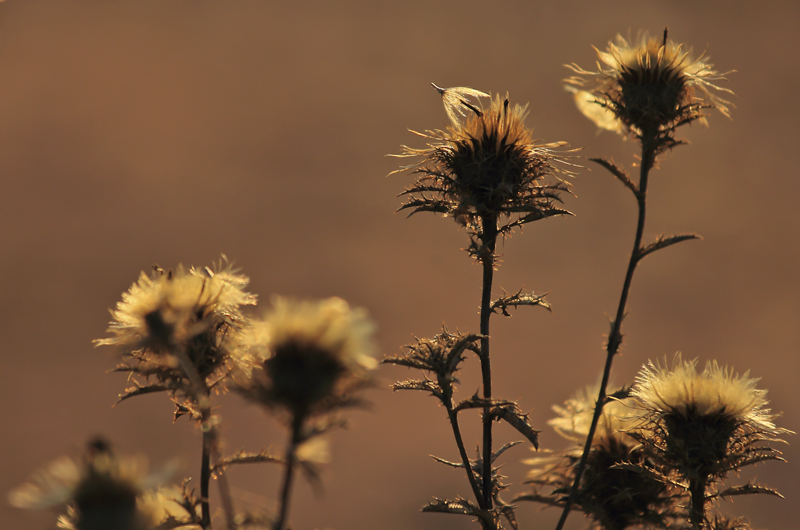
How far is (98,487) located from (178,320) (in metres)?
0.47

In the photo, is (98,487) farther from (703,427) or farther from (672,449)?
(703,427)

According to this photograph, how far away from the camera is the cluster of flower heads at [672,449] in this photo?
8.26ft

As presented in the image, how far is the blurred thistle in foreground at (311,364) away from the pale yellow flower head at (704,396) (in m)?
1.65

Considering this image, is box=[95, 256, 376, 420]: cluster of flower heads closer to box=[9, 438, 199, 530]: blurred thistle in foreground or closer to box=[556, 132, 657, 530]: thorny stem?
box=[9, 438, 199, 530]: blurred thistle in foreground

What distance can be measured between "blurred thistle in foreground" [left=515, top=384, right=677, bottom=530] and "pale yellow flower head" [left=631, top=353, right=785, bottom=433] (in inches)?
4.5

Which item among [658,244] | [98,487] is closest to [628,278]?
[658,244]

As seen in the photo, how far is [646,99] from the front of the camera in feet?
8.74

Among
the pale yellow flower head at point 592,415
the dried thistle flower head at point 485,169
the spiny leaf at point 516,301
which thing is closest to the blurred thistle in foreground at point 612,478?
the pale yellow flower head at point 592,415

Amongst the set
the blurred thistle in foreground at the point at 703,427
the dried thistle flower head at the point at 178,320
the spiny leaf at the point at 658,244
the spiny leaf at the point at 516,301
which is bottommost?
the blurred thistle in foreground at the point at 703,427

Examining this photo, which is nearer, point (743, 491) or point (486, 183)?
point (743, 491)

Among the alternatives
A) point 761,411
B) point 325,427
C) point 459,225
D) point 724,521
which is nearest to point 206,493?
point 325,427

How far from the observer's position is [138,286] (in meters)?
2.08

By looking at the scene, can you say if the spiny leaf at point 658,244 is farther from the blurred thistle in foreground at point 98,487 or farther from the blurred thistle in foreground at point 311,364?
the blurred thistle in foreground at point 98,487

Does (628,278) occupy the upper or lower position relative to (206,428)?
upper
